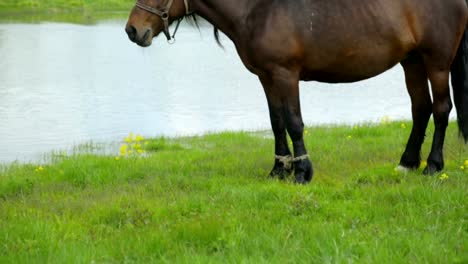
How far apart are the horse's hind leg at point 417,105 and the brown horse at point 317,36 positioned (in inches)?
10.1

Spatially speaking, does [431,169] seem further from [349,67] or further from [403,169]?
[349,67]

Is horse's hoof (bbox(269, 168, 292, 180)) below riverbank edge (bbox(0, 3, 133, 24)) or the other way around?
the other way around

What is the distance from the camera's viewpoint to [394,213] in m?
5.76

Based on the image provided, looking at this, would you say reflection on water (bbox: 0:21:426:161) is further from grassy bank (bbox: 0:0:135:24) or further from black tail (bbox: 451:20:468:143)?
grassy bank (bbox: 0:0:135:24)

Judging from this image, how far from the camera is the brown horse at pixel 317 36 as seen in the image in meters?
6.95

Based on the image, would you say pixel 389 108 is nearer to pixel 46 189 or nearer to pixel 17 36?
pixel 46 189

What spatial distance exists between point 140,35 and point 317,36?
5.62 feet

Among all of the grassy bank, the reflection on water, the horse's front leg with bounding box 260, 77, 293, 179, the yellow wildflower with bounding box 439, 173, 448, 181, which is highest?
the yellow wildflower with bounding box 439, 173, 448, 181

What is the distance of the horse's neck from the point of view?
7.07 m

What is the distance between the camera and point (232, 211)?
5.97 m

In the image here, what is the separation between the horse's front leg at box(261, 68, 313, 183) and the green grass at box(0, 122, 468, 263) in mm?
236

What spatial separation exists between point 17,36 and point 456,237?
29.7 meters

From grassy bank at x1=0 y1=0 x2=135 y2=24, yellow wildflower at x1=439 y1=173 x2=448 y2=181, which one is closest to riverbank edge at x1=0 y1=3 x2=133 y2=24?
grassy bank at x1=0 y1=0 x2=135 y2=24

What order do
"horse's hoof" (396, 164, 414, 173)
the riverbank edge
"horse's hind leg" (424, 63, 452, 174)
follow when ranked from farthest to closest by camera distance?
the riverbank edge → "horse's hoof" (396, 164, 414, 173) → "horse's hind leg" (424, 63, 452, 174)
